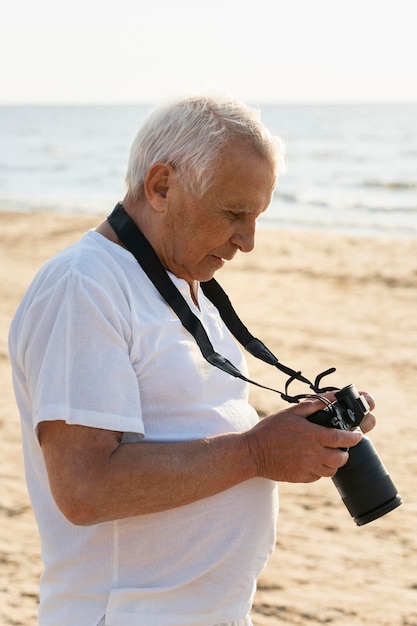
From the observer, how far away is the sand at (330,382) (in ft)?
11.6

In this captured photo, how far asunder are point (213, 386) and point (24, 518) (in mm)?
2745

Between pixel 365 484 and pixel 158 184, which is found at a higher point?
pixel 158 184

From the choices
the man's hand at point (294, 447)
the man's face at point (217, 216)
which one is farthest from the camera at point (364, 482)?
the man's face at point (217, 216)

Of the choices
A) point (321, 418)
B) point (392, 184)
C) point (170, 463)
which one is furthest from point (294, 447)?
point (392, 184)

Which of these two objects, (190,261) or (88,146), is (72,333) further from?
(88,146)

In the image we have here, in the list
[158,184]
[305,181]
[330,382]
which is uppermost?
[158,184]

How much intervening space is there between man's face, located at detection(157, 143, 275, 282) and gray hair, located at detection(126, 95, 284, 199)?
0.7 inches

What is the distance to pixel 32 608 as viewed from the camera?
339 centimetres

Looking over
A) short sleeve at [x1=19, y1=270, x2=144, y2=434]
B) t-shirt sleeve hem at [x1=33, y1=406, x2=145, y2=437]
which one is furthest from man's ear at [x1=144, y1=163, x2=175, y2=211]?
t-shirt sleeve hem at [x1=33, y1=406, x2=145, y2=437]

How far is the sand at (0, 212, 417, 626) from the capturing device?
3545mm

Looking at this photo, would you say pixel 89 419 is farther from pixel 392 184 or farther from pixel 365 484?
pixel 392 184

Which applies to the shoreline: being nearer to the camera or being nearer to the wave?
the wave

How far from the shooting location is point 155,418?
1.62 meters

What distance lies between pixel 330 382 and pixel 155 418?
5003 millimetres
